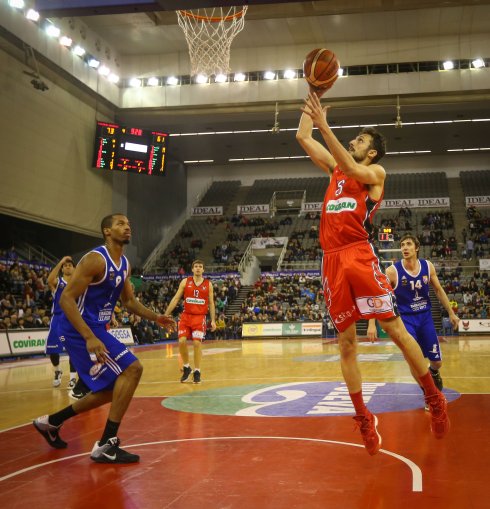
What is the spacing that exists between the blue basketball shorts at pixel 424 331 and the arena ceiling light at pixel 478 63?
2397 centimetres

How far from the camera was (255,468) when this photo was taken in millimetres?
3912

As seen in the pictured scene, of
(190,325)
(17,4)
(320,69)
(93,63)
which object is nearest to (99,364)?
(320,69)

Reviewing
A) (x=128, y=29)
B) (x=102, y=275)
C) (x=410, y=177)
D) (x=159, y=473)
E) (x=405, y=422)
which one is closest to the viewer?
(x=159, y=473)

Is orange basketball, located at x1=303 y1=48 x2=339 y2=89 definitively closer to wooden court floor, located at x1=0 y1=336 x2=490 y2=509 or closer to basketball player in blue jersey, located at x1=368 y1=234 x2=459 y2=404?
wooden court floor, located at x1=0 y1=336 x2=490 y2=509

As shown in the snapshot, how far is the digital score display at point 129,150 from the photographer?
2586cm

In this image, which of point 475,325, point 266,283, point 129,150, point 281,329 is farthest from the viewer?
point 266,283

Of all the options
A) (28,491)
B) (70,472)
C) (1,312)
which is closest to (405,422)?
(70,472)

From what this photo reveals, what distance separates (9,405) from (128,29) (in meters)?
22.5

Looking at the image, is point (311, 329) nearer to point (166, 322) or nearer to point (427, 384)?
point (166, 322)

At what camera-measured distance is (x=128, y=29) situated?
85.8ft

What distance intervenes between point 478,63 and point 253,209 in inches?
653

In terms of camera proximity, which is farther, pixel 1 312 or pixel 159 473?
pixel 1 312

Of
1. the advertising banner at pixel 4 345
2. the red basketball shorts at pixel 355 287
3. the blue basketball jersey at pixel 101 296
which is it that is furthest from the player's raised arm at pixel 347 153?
the advertising banner at pixel 4 345

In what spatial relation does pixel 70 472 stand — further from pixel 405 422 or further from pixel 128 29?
pixel 128 29
